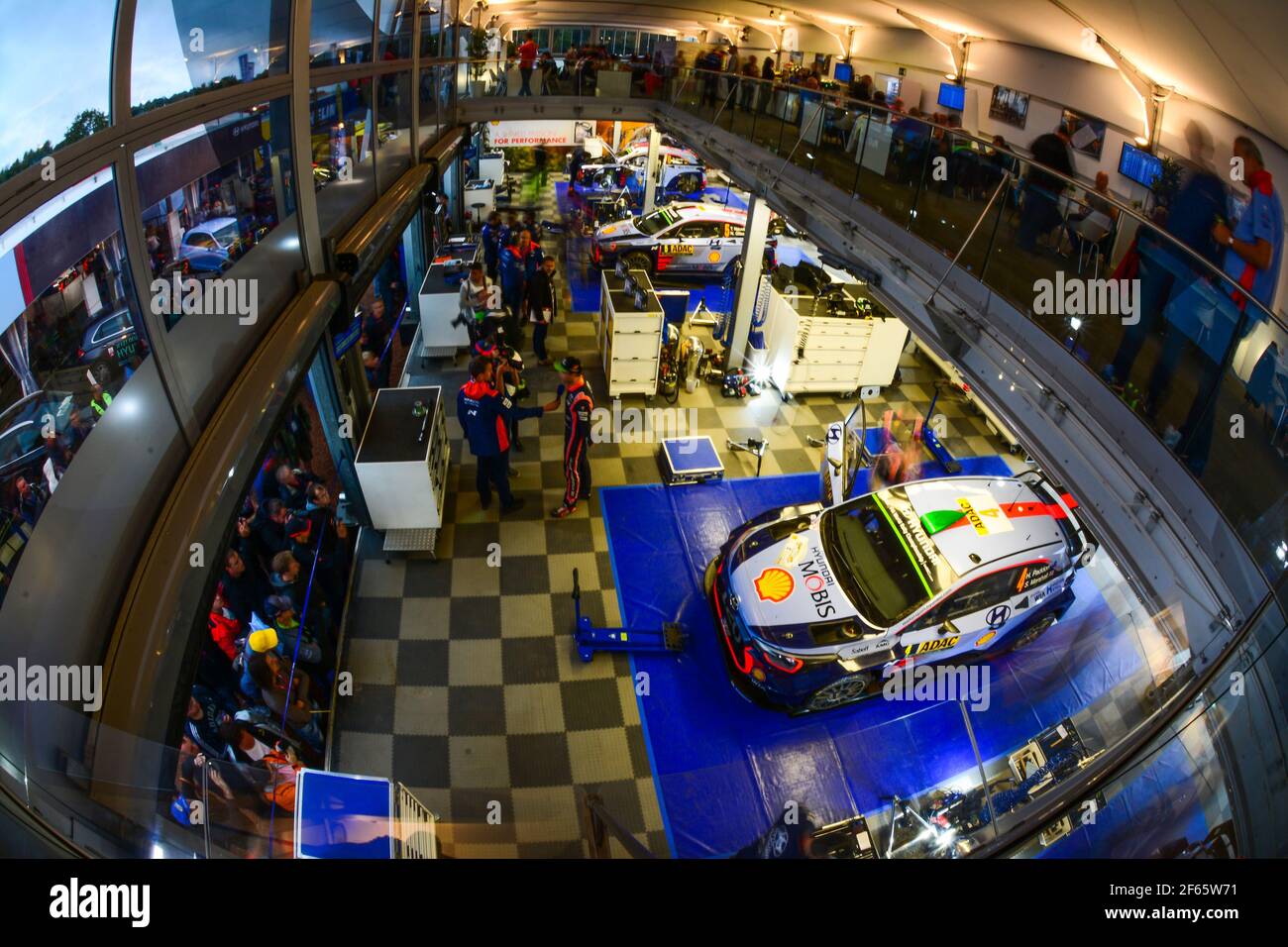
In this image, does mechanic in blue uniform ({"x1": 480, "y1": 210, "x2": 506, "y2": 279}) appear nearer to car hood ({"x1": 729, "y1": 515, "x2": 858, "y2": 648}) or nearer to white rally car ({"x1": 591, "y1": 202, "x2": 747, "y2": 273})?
white rally car ({"x1": 591, "y1": 202, "x2": 747, "y2": 273})

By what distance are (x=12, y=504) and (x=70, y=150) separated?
1246 millimetres

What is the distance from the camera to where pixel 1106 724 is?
10.4 feet

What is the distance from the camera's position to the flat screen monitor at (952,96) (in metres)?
14.3

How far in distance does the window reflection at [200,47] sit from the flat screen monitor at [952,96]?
1480 cm

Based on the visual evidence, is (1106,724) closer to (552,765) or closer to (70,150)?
(552,765)

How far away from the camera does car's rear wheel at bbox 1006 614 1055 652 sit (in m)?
6.21

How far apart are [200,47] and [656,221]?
11.8 metres

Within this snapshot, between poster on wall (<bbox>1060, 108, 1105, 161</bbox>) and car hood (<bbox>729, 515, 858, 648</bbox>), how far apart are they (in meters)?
9.89

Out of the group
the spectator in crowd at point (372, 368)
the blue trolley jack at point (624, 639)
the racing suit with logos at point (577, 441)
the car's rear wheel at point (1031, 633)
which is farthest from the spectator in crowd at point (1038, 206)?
the spectator in crowd at point (372, 368)

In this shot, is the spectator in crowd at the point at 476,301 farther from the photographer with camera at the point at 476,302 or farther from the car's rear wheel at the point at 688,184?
the car's rear wheel at the point at 688,184

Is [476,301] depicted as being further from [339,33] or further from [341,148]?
[339,33]

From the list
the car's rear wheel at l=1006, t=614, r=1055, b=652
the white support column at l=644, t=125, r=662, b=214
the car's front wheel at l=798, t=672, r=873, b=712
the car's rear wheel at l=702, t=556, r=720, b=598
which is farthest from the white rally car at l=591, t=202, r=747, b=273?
the car's front wheel at l=798, t=672, r=873, b=712

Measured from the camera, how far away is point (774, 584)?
5637 mm

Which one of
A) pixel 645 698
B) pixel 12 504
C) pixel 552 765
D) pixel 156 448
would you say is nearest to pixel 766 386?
pixel 645 698
